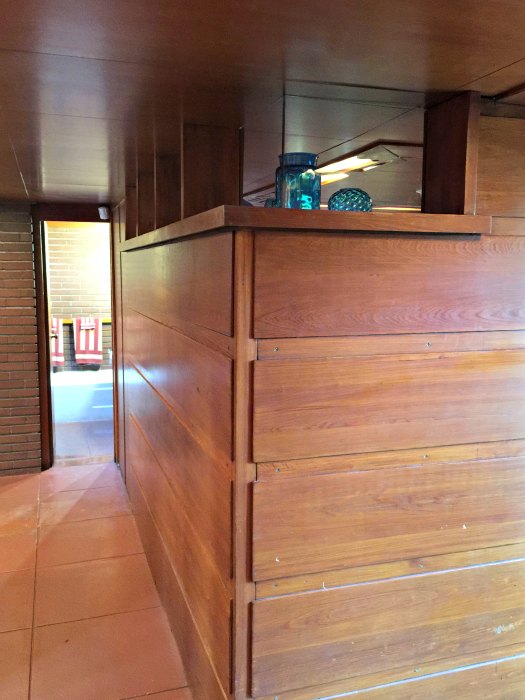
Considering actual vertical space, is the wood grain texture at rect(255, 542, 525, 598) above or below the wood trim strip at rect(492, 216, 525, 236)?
below

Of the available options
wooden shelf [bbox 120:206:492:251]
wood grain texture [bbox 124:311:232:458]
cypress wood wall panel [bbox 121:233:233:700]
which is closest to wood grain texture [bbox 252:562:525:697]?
cypress wood wall panel [bbox 121:233:233:700]

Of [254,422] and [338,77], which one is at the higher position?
[338,77]

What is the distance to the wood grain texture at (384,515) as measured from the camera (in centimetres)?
166

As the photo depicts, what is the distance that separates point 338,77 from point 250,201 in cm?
309

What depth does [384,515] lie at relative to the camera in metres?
1.75

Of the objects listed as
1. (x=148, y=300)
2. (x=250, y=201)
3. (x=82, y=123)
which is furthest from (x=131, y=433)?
(x=82, y=123)

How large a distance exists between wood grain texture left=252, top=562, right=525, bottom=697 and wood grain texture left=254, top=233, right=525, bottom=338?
0.76 m

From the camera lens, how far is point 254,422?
5.24ft

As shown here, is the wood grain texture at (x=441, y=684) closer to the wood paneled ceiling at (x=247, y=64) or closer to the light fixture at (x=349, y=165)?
the wood paneled ceiling at (x=247, y=64)

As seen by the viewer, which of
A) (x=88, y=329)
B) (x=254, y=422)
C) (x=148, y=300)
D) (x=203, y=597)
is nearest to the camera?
(x=254, y=422)

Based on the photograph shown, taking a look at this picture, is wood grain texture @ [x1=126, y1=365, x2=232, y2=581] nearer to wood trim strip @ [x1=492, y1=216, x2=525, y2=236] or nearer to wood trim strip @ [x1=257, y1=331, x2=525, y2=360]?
wood trim strip @ [x1=257, y1=331, x2=525, y2=360]

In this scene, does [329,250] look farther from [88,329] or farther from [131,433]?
[88,329]

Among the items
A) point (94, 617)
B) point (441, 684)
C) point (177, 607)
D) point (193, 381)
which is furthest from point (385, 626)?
point (94, 617)

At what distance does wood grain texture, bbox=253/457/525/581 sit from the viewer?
166cm
